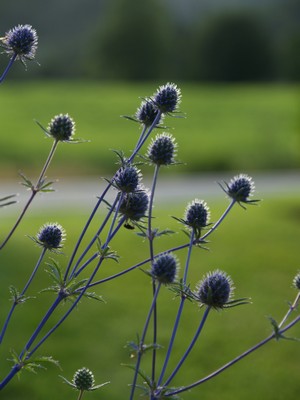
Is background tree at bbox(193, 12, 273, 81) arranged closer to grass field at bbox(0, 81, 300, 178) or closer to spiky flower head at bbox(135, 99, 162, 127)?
grass field at bbox(0, 81, 300, 178)

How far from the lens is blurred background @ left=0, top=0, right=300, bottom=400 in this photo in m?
10.6

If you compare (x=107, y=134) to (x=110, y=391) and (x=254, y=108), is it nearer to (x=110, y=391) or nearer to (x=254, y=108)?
(x=254, y=108)

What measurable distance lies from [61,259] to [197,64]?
223ft

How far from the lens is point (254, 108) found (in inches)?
1917

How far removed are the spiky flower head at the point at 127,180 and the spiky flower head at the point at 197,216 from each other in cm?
28

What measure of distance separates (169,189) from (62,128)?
2508 centimetres

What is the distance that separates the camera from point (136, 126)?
44.4 metres

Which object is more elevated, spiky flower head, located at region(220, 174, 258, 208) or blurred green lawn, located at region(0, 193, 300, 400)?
blurred green lawn, located at region(0, 193, 300, 400)

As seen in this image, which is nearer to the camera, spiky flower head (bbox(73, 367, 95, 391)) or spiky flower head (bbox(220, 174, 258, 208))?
spiky flower head (bbox(73, 367, 95, 391))

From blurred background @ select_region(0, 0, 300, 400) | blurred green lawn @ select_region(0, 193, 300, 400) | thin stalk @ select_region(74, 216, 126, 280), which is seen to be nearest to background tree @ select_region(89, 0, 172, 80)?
blurred background @ select_region(0, 0, 300, 400)

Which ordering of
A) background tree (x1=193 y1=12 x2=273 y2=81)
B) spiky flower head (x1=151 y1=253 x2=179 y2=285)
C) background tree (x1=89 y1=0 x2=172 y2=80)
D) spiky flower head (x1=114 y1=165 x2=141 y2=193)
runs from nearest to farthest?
spiky flower head (x1=151 y1=253 x2=179 y2=285) < spiky flower head (x1=114 y1=165 x2=141 y2=193) < background tree (x1=193 y1=12 x2=273 y2=81) < background tree (x1=89 y1=0 x2=172 y2=80)

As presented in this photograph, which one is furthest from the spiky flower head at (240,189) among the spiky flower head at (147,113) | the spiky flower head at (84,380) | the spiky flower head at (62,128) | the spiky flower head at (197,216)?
the spiky flower head at (84,380)

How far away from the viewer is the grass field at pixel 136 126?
113 ft

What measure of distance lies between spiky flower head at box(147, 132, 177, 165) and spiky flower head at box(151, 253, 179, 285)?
509mm
